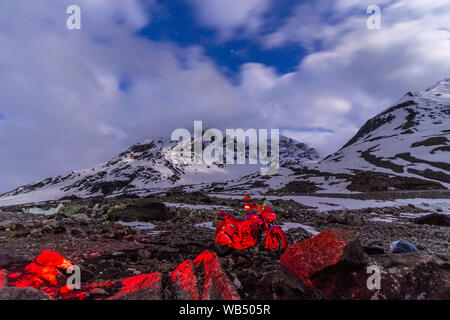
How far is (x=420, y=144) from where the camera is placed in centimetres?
9581

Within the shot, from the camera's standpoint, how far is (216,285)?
12.6 ft

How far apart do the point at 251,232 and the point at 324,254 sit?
2.69 metres

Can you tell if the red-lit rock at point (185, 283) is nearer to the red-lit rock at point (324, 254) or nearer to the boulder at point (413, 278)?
the red-lit rock at point (324, 254)

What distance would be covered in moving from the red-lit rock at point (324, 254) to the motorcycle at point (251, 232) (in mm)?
1969

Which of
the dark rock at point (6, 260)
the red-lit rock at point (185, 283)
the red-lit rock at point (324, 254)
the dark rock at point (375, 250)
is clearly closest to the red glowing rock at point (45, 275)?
the dark rock at point (6, 260)

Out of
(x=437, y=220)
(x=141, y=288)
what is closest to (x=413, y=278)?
(x=141, y=288)

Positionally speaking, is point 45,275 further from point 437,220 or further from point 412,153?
point 412,153

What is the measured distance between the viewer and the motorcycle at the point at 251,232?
6031 mm

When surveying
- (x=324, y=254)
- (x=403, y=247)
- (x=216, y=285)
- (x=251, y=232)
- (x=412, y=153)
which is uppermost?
(x=412, y=153)

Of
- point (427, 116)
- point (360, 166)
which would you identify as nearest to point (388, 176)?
point (360, 166)

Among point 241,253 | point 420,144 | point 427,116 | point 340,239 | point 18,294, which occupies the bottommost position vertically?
point 241,253

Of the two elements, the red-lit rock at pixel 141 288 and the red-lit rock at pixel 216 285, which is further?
the red-lit rock at pixel 216 285

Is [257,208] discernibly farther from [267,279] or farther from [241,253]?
[267,279]
